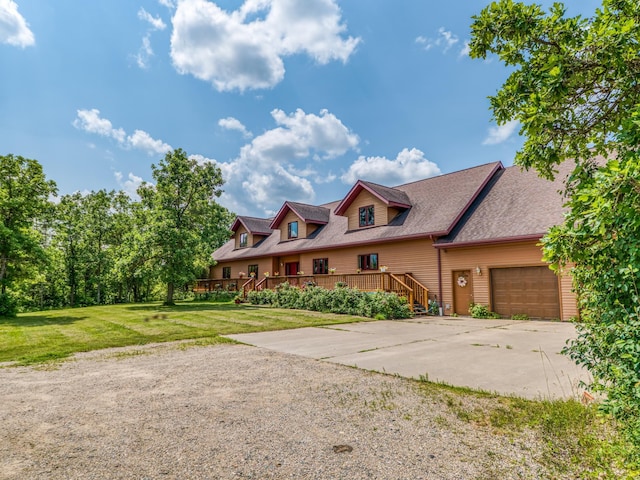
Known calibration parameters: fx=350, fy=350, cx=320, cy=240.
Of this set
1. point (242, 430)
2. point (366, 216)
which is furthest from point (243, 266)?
point (242, 430)

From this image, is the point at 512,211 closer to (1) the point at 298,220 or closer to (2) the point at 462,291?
(2) the point at 462,291

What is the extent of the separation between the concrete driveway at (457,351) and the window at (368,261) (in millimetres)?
6870

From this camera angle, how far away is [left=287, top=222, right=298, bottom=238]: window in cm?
2506

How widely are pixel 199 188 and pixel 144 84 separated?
27.1 ft

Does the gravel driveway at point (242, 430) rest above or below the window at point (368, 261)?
below

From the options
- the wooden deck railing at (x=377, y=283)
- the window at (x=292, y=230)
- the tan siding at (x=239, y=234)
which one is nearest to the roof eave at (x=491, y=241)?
the wooden deck railing at (x=377, y=283)

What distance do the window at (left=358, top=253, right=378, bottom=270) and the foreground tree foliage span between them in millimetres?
15195

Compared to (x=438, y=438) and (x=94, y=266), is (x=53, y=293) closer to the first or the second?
(x=94, y=266)

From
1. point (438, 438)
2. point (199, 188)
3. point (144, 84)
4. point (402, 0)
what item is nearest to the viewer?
point (438, 438)

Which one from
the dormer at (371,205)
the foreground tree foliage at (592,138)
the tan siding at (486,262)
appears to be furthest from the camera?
the dormer at (371,205)

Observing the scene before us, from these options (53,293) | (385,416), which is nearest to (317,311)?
(385,416)

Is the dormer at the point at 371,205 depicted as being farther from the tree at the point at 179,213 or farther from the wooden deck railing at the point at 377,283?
the tree at the point at 179,213

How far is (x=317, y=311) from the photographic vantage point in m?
16.6

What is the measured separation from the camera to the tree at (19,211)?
1597cm
